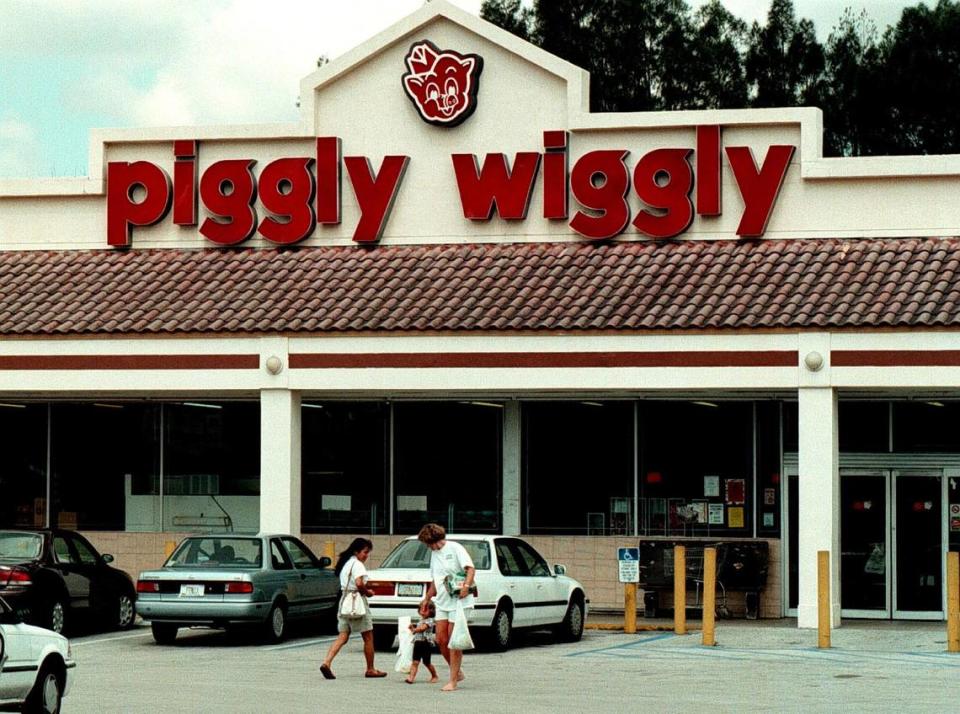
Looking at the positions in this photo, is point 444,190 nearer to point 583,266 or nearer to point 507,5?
point 583,266

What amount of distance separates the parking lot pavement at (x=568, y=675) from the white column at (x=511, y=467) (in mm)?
3977

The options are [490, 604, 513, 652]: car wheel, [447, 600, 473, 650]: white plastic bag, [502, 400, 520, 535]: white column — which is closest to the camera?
[447, 600, 473, 650]: white plastic bag

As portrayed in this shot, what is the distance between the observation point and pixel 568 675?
19.0 m

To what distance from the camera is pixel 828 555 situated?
75.9ft

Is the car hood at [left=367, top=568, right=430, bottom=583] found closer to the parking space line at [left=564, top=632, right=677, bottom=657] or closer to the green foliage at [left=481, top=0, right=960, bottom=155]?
the parking space line at [left=564, top=632, right=677, bottom=657]

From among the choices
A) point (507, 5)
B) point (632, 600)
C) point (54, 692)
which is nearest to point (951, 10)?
point (507, 5)

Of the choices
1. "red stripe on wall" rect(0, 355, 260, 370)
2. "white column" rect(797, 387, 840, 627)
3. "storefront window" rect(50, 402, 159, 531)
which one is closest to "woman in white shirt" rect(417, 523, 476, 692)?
"white column" rect(797, 387, 840, 627)

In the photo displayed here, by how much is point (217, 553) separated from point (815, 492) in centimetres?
801

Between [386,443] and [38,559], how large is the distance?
7.64 meters

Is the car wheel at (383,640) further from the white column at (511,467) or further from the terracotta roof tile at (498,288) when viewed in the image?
the white column at (511,467)

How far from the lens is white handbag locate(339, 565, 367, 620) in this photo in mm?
18734

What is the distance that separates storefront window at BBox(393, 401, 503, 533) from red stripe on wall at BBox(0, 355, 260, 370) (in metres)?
3.21

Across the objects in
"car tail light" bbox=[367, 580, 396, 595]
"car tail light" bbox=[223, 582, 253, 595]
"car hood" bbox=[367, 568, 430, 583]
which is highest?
"car hood" bbox=[367, 568, 430, 583]

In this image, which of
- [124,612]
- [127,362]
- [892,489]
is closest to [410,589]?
[124,612]
